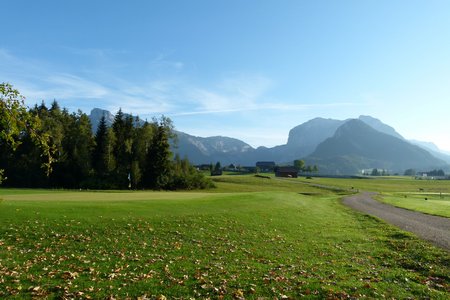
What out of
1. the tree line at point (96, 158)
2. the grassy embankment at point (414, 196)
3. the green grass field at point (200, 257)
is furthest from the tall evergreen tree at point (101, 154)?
the grassy embankment at point (414, 196)

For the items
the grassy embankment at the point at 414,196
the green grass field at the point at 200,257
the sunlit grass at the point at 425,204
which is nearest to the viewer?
the green grass field at the point at 200,257

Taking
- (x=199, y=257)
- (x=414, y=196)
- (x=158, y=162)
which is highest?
(x=158, y=162)

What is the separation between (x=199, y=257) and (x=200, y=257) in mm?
50

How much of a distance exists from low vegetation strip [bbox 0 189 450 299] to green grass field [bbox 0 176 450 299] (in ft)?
0.16

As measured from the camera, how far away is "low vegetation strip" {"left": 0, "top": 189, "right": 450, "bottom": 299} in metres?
12.9

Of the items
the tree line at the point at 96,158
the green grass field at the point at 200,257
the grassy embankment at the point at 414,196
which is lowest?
the grassy embankment at the point at 414,196

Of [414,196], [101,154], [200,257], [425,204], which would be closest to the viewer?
[200,257]

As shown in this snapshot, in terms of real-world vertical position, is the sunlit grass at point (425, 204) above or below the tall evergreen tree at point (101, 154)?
below

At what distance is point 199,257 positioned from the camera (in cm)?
1795

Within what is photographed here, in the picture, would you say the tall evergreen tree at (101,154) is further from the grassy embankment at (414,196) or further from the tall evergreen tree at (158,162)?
the grassy embankment at (414,196)

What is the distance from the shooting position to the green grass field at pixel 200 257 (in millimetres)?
12938

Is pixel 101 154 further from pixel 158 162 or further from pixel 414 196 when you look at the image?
pixel 414 196

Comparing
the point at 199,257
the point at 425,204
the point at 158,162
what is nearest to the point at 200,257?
the point at 199,257

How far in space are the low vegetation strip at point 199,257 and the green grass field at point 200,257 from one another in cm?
5
